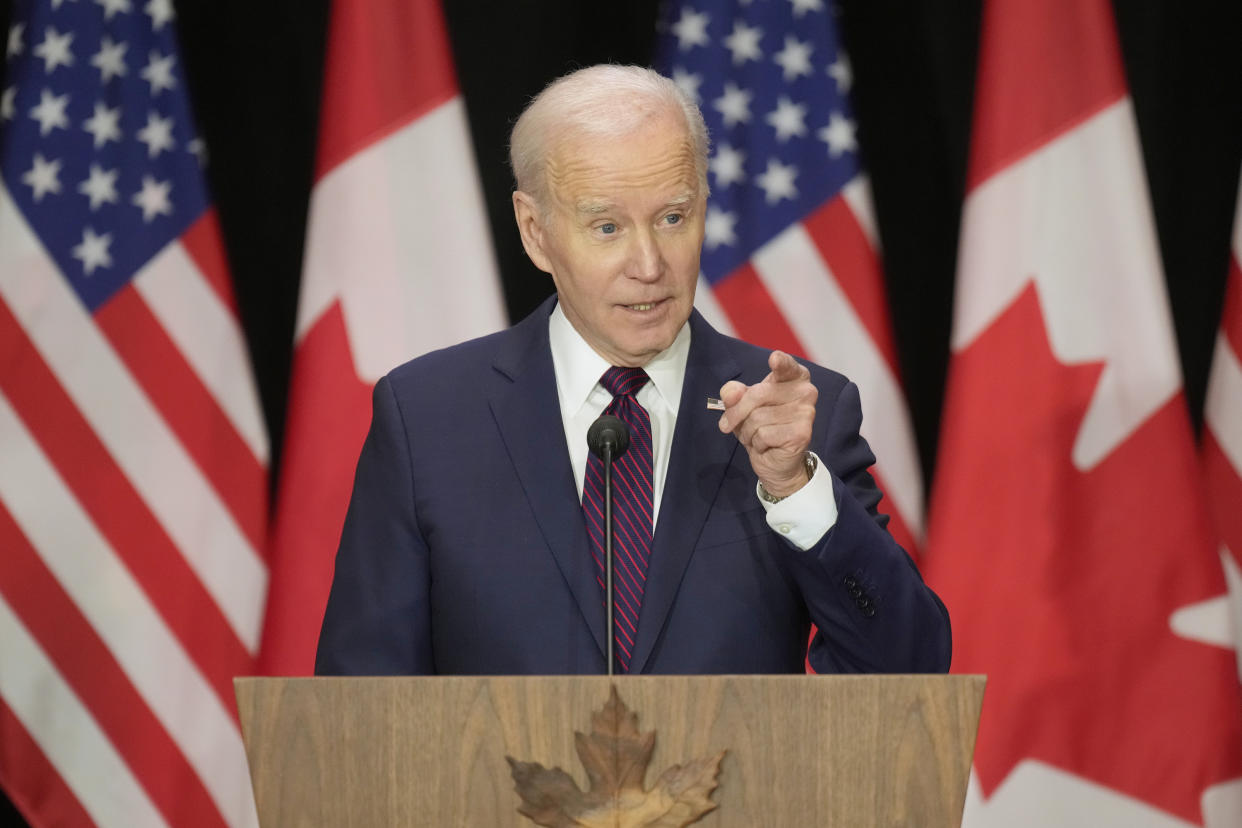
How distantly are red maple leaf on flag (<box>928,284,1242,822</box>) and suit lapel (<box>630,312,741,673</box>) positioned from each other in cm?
123

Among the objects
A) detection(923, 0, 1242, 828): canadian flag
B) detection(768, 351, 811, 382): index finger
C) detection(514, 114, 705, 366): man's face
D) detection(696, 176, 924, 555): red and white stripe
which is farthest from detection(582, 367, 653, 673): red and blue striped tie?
detection(923, 0, 1242, 828): canadian flag

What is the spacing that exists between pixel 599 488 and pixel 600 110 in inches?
20.6

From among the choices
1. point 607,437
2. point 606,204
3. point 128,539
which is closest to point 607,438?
point 607,437

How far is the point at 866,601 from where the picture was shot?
66.1 inches

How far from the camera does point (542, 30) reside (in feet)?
10.5

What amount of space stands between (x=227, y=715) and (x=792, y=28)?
2.05 metres

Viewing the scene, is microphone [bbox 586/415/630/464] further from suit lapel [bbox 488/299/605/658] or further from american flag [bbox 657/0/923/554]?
american flag [bbox 657/0/923/554]

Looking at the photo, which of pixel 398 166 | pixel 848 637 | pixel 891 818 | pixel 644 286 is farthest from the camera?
pixel 398 166

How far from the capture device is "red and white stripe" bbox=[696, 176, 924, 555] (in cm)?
315

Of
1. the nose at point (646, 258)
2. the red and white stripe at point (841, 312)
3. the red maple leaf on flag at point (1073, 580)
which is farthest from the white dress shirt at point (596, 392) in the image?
the red maple leaf on flag at point (1073, 580)

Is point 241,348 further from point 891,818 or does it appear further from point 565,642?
point 891,818

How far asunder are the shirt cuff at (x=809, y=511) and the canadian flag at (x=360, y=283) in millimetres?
1632

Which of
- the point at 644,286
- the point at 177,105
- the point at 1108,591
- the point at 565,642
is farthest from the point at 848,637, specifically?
the point at 177,105

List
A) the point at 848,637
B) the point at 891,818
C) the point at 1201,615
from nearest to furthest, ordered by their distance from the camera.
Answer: the point at 891,818, the point at 848,637, the point at 1201,615
